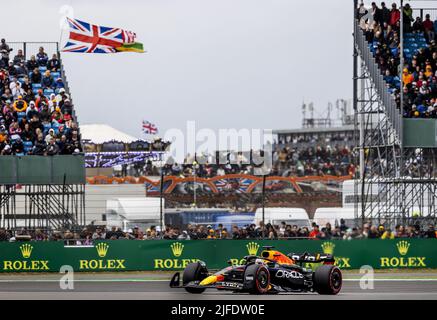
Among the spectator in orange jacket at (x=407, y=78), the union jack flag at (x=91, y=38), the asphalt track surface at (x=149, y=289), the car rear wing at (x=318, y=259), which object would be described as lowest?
the asphalt track surface at (x=149, y=289)

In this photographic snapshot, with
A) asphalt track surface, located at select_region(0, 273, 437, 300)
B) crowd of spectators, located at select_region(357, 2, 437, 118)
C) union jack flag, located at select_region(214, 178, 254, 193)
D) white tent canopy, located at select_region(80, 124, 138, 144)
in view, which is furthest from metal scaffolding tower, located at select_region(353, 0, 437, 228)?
white tent canopy, located at select_region(80, 124, 138, 144)

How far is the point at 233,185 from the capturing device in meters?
54.8

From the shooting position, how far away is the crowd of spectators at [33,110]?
33656 mm

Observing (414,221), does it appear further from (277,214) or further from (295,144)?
(295,144)

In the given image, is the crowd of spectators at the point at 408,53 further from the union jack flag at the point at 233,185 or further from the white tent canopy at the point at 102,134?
the white tent canopy at the point at 102,134

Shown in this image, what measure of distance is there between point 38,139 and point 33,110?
1.14 metres

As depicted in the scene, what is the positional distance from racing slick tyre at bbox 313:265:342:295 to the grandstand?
45.9 feet

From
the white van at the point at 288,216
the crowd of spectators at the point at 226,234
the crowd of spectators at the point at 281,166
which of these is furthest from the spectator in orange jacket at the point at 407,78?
the crowd of spectators at the point at 281,166

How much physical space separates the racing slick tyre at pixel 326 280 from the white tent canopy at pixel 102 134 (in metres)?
47.5

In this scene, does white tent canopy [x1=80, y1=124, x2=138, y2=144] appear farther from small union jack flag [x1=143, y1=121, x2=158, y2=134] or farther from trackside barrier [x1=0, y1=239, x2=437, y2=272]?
trackside barrier [x1=0, y1=239, x2=437, y2=272]

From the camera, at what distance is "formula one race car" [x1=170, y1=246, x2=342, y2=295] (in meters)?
18.3

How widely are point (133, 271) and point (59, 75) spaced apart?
11288 millimetres

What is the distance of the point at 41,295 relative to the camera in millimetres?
19625
